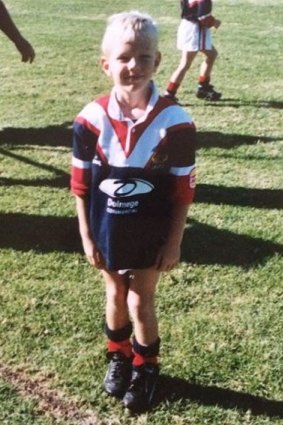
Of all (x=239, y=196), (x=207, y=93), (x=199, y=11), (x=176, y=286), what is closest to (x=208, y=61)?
(x=207, y=93)

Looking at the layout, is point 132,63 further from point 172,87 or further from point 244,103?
point 244,103

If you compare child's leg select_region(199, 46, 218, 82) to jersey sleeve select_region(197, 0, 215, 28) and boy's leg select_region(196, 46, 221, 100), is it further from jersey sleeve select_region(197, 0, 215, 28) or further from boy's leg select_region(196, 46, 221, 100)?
jersey sleeve select_region(197, 0, 215, 28)

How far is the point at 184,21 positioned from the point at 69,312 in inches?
194

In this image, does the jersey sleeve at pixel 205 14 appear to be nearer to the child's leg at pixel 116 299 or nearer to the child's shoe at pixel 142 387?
the child's leg at pixel 116 299

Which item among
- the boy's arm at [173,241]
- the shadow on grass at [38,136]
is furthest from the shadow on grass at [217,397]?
the shadow on grass at [38,136]

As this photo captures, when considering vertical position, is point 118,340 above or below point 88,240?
below

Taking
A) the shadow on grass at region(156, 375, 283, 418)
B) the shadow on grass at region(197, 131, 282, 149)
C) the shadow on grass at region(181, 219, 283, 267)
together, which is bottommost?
the shadow on grass at region(197, 131, 282, 149)

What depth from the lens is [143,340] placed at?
2943 mm

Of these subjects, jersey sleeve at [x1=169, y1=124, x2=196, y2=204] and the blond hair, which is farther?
jersey sleeve at [x1=169, y1=124, x2=196, y2=204]

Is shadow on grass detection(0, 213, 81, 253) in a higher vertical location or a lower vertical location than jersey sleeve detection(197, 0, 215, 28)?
lower

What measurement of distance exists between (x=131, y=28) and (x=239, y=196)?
3074 mm

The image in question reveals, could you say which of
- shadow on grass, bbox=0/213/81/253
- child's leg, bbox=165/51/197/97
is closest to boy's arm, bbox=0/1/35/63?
shadow on grass, bbox=0/213/81/253

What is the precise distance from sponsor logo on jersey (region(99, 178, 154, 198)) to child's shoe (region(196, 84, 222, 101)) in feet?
18.4

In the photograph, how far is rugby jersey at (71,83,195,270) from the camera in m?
2.41
